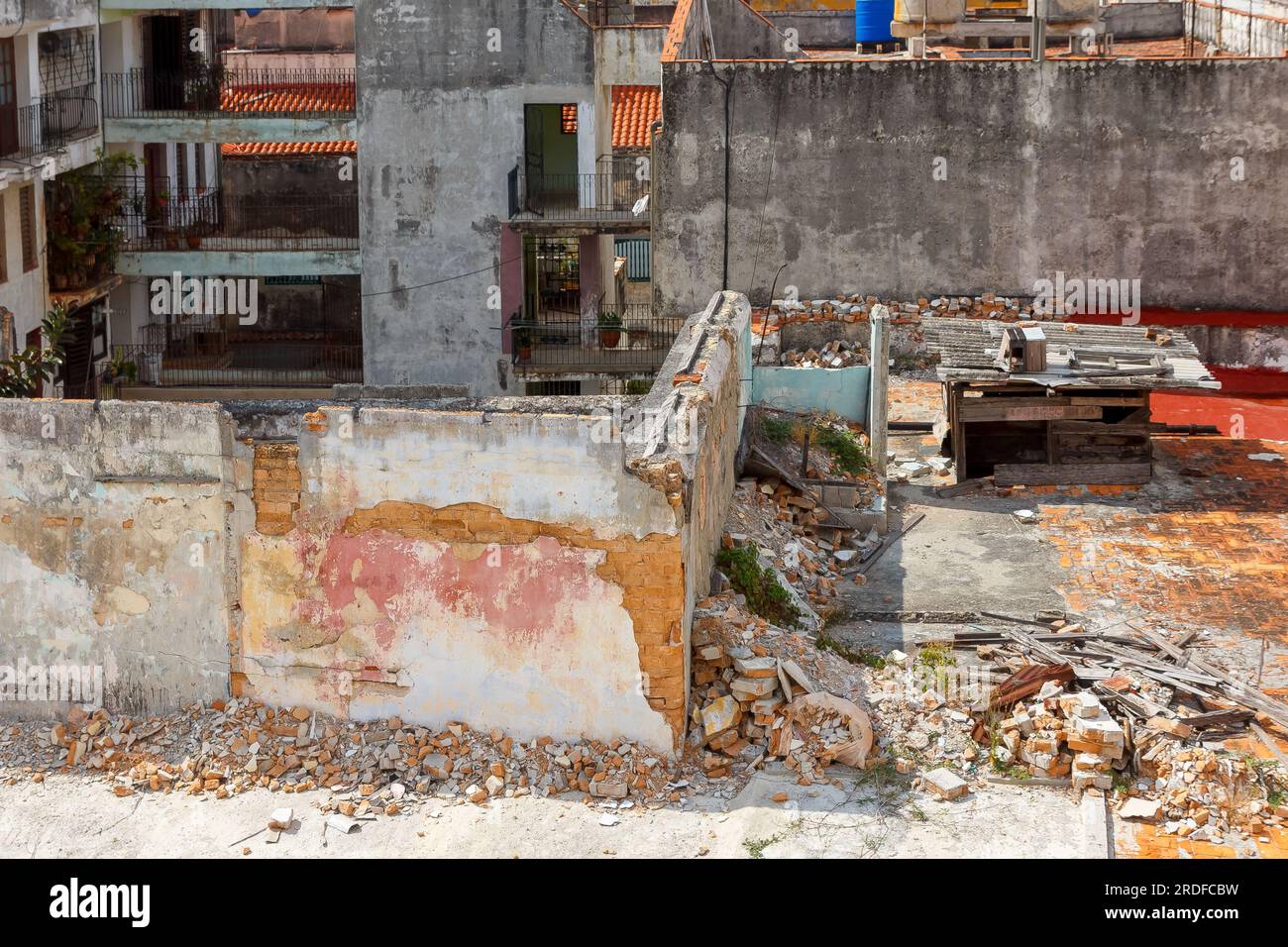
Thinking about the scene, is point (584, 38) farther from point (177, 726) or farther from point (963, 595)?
point (177, 726)

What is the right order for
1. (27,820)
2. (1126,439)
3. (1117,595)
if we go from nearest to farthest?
(27,820) < (1117,595) < (1126,439)

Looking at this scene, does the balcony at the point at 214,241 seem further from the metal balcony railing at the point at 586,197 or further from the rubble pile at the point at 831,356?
the rubble pile at the point at 831,356

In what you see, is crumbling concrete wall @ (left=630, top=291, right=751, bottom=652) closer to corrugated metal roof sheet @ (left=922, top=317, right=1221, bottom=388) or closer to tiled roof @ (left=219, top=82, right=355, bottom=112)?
corrugated metal roof sheet @ (left=922, top=317, right=1221, bottom=388)

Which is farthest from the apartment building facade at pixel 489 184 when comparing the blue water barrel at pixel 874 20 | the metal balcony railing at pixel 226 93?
the blue water barrel at pixel 874 20

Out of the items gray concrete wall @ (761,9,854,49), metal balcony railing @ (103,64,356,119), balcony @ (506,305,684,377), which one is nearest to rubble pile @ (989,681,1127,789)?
balcony @ (506,305,684,377)

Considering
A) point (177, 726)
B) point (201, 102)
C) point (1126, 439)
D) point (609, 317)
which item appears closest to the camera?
point (177, 726)

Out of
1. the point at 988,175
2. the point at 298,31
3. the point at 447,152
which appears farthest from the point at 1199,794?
the point at 298,31

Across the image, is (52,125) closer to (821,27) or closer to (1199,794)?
(821,27)

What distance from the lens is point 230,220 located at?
35.5 meters

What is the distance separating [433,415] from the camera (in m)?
13.1

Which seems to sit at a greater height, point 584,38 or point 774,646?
point 584,38

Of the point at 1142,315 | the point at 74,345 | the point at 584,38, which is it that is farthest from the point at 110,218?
the point at 1142,315

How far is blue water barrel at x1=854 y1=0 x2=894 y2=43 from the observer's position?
32.2 metres

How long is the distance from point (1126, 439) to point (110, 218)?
1874 centimetres
